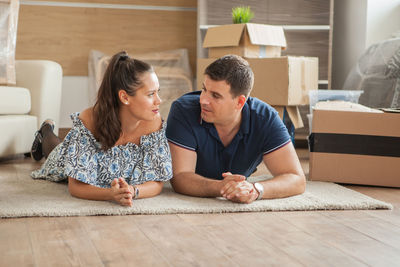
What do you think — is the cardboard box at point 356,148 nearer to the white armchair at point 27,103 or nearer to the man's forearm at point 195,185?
the man's forearm at point 195,185

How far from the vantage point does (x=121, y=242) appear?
4.65 ft

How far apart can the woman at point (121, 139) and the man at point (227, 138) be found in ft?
0.26

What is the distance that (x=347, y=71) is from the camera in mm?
4051

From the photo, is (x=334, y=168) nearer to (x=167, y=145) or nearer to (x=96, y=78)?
(x=167, y=145)

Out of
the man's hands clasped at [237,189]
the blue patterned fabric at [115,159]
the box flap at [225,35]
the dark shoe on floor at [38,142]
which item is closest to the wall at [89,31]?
the box flap at [225,35]

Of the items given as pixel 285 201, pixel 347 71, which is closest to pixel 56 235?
pixel 285 201

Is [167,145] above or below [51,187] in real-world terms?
above

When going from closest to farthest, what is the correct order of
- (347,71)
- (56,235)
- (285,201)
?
(56,235)
(285,201)
(347,71)

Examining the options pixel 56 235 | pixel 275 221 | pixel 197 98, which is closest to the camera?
pixel 56 235

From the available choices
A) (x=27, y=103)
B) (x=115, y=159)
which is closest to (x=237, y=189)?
(x=115, y=159)

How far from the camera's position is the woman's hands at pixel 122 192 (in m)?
1.76

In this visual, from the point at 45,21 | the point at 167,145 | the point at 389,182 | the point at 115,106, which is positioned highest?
the point at 45,21

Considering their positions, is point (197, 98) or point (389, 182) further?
point (389, 182)

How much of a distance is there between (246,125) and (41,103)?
1.54 m
